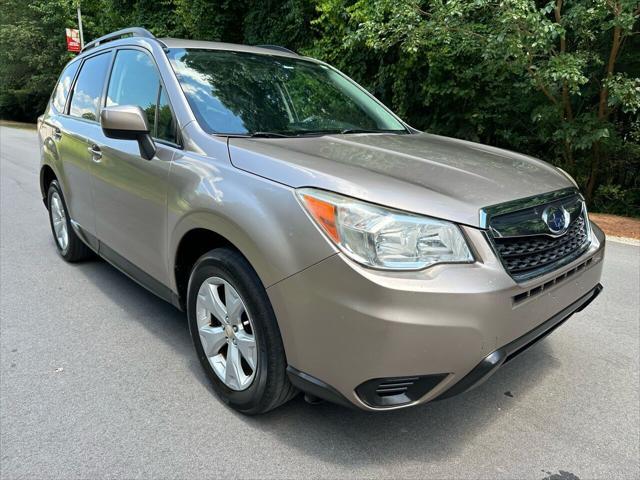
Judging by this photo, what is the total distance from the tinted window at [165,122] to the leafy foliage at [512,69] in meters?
4.96

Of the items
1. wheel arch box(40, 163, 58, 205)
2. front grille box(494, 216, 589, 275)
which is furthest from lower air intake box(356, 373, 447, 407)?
wheel arch box(40, 163, 58, 205)

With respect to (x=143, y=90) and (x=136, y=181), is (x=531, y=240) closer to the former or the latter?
(x=136, y=181)

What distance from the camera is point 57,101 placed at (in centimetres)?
474

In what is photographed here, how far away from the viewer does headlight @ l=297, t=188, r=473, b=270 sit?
6.20ft

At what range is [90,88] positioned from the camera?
4.01 meters

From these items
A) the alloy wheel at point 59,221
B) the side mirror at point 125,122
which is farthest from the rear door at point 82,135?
the side mirror at point 125,122

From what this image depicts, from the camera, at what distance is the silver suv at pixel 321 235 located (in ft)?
6.22

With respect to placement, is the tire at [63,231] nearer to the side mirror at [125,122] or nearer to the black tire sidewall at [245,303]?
the side mirror at [125,122]

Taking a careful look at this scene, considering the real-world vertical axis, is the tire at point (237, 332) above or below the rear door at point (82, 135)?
below

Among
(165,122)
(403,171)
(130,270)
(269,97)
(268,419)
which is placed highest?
(269,97)

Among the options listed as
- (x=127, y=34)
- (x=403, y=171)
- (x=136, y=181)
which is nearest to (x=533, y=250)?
(x=403, y=171)

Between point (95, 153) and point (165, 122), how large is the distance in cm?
101

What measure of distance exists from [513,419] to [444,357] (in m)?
0.91

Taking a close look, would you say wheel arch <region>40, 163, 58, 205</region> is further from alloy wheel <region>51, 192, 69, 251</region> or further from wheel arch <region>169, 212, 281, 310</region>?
wheel arch <region>169, 212, 281, 310</region>
